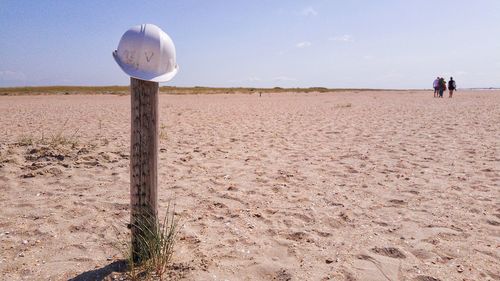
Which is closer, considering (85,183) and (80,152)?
(85,183)

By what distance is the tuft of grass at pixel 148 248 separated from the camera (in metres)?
2.46

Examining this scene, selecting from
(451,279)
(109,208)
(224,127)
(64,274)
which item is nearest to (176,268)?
(64,274)

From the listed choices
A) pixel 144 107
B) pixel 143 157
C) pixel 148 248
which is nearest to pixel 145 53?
pixel 144 107

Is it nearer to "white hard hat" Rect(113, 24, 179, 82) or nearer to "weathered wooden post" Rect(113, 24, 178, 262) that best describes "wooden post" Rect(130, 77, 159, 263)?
"weathered wooden post" Rect(113, 24, 178, 262)

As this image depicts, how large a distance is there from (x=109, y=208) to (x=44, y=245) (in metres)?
0.86

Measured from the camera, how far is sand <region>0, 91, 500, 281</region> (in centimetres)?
266

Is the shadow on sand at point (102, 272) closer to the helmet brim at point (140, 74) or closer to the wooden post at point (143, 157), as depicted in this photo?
the wooden post at point (143, 157)

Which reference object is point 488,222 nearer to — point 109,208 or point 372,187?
point 372,187

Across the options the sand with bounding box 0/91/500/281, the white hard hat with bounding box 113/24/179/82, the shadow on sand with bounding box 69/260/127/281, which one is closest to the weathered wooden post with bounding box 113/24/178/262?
the white hard hat with bounding box 113/24/179/82

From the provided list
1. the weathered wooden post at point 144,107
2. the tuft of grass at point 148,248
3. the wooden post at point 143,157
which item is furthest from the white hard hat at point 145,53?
the tuft of grass at point 148,248

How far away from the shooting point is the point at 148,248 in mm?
2520

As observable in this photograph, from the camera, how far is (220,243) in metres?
3.03

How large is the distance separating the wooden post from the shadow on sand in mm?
129

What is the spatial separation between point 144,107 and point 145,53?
39cm
